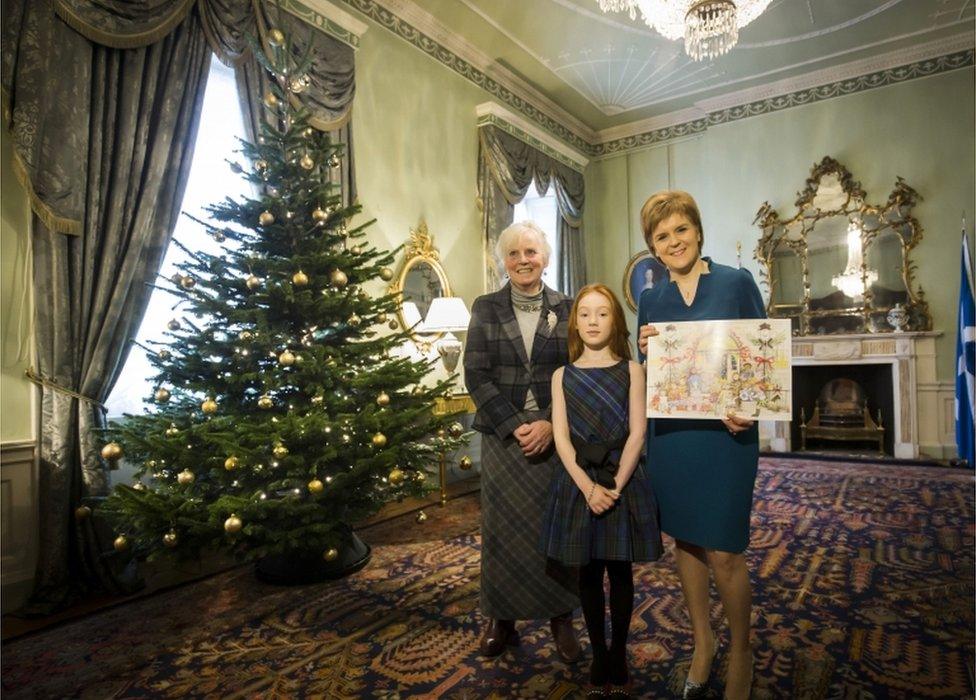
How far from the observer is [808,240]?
6.18m

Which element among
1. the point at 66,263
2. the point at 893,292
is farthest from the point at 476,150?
the point at 893,292

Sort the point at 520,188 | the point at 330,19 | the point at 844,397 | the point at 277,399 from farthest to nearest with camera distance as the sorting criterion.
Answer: the point at 844,397 < the point at 520,188 < the point at 330,19 < the point at 277,399

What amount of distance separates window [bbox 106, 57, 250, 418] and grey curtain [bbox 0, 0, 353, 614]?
200 millimetres

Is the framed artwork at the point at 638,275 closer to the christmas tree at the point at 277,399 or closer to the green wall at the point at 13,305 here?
the christmas tree at the point at 277,399

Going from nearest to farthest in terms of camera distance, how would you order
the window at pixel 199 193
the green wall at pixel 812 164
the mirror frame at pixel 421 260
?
the window at pixel 199 193, the mirror frame at pixel 421 260, the green wall at pixel 812 164

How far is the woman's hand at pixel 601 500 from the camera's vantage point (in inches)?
59.5

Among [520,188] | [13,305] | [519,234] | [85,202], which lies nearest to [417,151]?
[520,188]

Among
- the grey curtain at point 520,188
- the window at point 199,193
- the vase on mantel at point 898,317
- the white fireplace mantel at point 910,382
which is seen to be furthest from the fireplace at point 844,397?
the window at point 199,193

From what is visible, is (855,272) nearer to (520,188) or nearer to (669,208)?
(520,188)

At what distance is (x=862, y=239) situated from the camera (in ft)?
19.4

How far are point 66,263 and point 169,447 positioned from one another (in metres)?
1.10

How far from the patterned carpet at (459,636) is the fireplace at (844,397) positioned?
3231 millimetres

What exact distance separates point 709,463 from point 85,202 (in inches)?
116

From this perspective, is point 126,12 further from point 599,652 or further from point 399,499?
point 599,652
